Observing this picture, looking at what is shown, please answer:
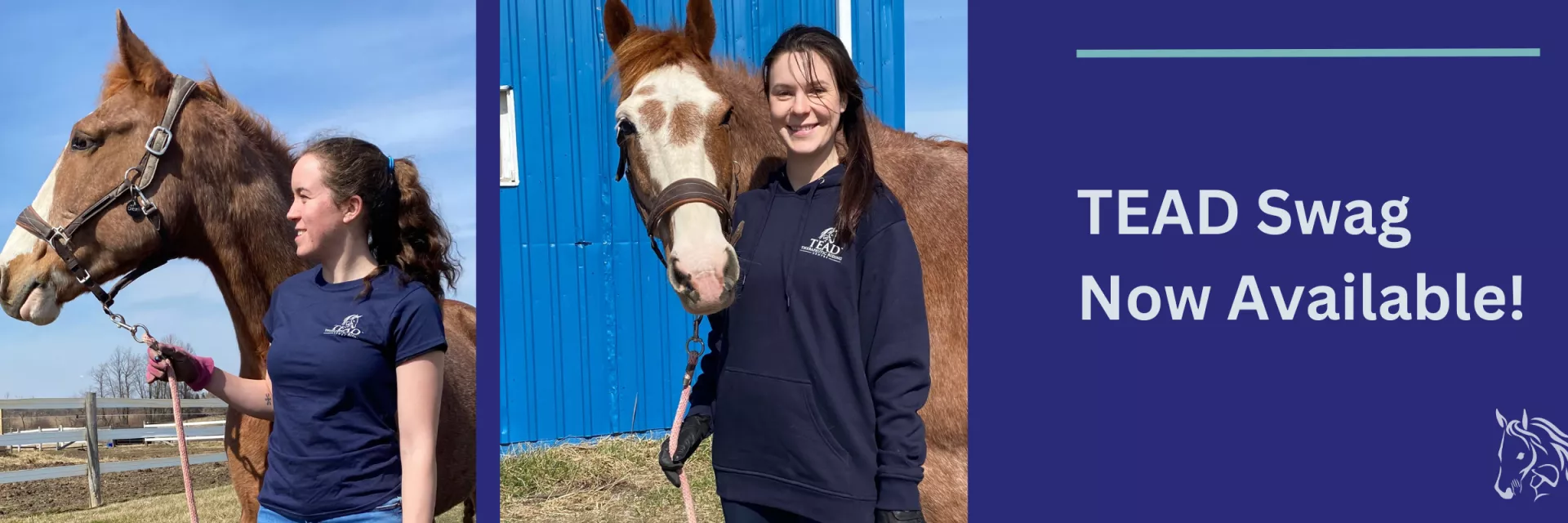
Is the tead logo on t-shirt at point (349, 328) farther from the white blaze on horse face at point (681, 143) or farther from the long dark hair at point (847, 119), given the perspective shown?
the long dark hair at point (847, 119)

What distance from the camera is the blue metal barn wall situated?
177 inches

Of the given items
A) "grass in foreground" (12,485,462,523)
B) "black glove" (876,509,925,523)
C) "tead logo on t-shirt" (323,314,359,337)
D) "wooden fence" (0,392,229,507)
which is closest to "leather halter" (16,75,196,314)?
"tead logo on t-shirt" (323,314,359,337)

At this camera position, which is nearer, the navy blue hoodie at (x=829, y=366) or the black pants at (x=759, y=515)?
the navy blue hoodie at (x=829, y=366)

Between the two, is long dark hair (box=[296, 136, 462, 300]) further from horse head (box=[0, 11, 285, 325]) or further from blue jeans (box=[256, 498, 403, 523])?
horse head (box=[0, 11, 285, 325])

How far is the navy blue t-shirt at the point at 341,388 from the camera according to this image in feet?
6.89

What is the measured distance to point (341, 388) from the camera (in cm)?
211

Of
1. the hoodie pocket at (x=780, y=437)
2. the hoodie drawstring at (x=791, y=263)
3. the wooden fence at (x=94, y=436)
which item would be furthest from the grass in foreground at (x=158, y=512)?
the hoodie drawstring at (x=791, y=263)

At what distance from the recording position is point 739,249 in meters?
2.04

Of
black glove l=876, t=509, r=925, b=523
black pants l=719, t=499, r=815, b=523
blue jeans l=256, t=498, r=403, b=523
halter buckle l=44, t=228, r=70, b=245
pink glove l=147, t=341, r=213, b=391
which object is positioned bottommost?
blue jeans l=256, t=498, r=403, b=523

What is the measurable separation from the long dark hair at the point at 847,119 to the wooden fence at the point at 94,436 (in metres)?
8.68

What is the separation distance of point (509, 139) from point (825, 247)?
310 centimetres

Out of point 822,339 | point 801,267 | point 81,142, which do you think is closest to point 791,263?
point 801,267
